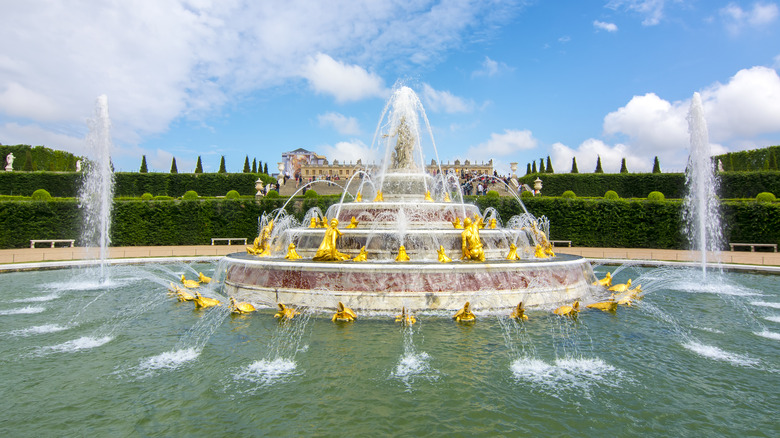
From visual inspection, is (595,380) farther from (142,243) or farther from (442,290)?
(142,243)

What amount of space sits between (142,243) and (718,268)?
3300cm

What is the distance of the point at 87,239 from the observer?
29359 mm

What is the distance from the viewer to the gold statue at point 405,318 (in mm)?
9531

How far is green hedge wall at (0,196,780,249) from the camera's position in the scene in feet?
87.9

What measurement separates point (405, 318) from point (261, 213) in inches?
948

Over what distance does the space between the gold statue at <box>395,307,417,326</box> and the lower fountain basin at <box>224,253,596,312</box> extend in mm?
409

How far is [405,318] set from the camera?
9.66 m

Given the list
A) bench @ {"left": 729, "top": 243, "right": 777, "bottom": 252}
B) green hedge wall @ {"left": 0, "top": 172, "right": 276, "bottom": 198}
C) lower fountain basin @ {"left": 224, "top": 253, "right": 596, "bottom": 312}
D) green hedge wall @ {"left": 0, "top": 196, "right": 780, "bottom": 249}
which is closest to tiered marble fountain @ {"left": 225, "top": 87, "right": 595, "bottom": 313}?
lower fountain basin @ {"left": 224, "top": 253, "right": 596, "bottom": 312}

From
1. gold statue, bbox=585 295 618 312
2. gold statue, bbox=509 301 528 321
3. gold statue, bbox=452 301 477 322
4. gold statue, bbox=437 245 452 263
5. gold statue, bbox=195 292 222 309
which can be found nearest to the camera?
gold statue, bbox=452 301 477 322

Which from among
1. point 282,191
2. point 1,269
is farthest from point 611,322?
point 282,191

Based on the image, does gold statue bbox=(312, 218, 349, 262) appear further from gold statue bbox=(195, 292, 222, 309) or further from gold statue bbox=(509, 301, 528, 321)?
gold statue bbox=(509, 301, 528, 321)

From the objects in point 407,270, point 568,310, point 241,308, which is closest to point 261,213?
point 241,308

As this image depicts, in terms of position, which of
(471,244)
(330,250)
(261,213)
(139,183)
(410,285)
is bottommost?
(410,285)

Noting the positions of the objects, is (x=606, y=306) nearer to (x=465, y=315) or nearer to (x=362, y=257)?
(x=465, y=315)
